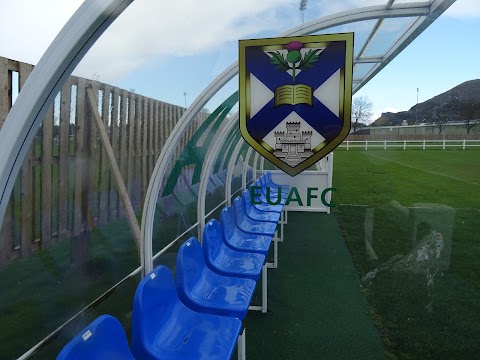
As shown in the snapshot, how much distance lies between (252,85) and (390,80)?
1.37 meters

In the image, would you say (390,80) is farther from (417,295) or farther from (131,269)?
(131,269)

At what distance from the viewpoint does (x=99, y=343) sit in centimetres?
153

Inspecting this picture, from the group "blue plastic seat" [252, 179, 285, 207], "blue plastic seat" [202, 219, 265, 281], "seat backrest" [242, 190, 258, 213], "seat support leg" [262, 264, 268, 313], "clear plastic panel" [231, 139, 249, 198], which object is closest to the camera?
"blue plastic seat" [202, 219, 265, 281]

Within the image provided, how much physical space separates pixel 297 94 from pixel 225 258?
1.76 meters

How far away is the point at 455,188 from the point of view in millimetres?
5914

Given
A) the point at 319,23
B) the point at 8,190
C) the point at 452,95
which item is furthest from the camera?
the point at 452,95

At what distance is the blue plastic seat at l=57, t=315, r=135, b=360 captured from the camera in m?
1.39

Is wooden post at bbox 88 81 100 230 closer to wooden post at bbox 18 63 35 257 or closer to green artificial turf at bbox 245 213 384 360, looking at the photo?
wooden post at bbox 18 63 35 257

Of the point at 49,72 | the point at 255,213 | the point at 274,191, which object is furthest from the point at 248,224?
the point at 49,72

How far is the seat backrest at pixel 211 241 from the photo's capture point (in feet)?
10.5

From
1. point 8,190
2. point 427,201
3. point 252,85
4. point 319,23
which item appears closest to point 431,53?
point 319,23

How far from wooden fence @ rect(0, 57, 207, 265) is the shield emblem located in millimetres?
997

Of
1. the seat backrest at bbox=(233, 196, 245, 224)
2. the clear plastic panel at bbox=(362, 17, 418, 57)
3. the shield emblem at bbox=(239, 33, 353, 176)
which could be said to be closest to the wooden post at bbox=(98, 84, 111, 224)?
the shield emblem at bbox=(239, 33, 353, 176)

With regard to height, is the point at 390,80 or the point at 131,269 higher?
the point at 390,80
